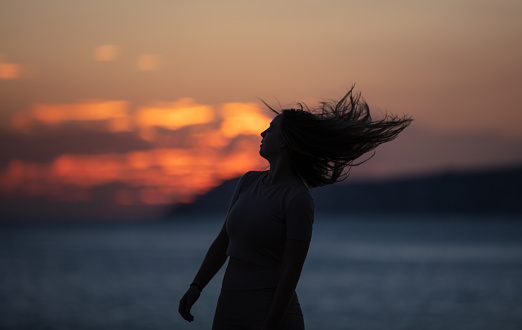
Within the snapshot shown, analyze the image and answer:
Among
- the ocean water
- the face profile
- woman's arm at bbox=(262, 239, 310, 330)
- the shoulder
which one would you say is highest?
the face profile

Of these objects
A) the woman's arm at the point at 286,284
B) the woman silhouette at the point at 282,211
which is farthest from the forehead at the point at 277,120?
the woman's arm at the point at 286,284

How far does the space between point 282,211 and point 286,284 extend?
13.7 inches

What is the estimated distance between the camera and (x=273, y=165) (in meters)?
3.42

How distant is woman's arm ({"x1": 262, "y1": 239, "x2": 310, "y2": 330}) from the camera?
314 centimetres

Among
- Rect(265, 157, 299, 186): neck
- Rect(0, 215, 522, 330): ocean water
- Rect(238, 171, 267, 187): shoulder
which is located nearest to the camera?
Rect(265, 157, 299, 186): neck

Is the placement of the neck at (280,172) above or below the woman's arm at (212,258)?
above

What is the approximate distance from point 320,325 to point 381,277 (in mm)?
16939

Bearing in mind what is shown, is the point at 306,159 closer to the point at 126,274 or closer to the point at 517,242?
the point at 126,274

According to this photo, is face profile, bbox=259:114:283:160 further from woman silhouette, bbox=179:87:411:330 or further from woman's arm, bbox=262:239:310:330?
woman's arm, bbox=262:239:310:330

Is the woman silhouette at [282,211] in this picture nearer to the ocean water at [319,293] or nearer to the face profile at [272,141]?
the face profile at [272,141]

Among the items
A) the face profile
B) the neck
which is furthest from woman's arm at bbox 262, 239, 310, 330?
the face profile

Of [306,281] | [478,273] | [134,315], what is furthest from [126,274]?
[478,273]

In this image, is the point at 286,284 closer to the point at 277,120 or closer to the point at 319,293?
the point at 277,120

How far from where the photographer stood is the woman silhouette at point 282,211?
3.17m
